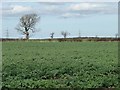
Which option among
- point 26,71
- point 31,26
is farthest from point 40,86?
point 31,26

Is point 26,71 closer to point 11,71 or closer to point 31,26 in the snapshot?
point 11,71

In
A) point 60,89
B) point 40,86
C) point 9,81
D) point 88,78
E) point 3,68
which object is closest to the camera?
point 60,89

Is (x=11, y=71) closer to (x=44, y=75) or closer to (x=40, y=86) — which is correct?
(x=44, y=75)

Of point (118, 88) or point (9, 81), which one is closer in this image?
point (118, 88)

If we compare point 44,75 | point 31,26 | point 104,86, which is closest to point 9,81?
point 44,75

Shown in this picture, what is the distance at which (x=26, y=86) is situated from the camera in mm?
9938

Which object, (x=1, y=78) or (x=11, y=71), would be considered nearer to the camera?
(x=1, y=78)

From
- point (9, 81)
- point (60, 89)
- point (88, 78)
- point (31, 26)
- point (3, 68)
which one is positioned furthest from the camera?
point (31, 26)

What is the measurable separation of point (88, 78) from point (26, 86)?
2.76m

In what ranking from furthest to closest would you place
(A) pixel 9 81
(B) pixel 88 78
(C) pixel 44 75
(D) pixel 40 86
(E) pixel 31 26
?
(E) pixel 31 26 → (C) pixel 44 75 → (B) pixel 88 78 → (A) pixel 9 81 → (D) pixel 40 86

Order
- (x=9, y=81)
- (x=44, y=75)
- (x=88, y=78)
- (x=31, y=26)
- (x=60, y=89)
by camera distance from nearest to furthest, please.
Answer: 1. (x=60, y=89)
2. (x=9, y=81)
3. (x=88, y=78)
4. (x=44, y=75)
5. (x=31, y=26)

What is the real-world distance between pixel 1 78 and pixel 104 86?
3.89 metres

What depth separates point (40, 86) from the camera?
33.0ft

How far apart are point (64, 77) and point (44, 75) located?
3.27 ft
